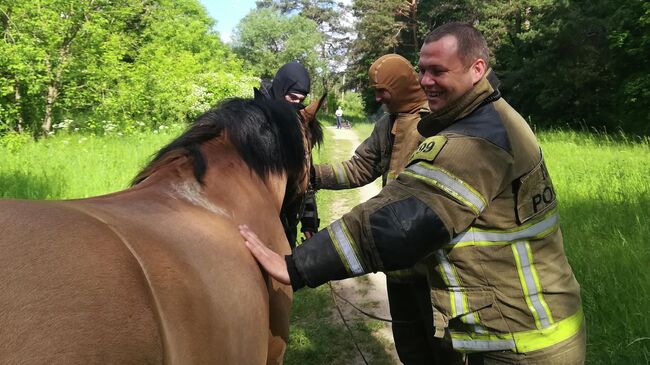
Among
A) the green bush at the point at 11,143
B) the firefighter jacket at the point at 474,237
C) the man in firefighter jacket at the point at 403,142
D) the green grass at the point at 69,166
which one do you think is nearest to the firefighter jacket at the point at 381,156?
the man in firefighter jacket at the point at 403,142

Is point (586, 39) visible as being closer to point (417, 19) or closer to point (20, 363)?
point (417, 19)

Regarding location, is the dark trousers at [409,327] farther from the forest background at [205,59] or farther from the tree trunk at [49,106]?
the tree trunk at [49,106]

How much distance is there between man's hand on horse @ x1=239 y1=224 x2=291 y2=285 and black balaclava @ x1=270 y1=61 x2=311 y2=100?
7.00 ft

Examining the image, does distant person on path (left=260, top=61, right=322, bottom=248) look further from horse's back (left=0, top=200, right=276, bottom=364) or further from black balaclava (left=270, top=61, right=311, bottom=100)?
horse's back (left=0, top=200, right=276, bottom=364)

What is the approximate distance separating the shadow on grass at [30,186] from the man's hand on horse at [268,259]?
472 centimetres

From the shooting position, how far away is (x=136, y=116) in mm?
12023

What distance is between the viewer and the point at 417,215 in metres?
1.43

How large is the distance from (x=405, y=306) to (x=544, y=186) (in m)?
1.40

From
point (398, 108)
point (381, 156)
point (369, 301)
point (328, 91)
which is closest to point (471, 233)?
point (398, 108)

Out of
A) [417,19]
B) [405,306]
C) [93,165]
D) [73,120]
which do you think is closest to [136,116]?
[73,120]

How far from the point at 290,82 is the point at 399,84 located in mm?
1290

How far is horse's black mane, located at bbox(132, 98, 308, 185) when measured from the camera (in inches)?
84.0

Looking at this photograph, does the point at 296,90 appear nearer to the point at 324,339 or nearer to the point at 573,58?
the point at 324,339

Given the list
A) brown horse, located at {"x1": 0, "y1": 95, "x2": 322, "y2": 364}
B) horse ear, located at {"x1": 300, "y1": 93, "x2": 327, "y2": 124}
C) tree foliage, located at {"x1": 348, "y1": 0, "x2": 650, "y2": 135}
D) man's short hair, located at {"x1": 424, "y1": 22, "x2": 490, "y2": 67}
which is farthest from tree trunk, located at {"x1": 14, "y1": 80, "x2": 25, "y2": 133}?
tree foliage, located at {"x1": 348, "y1": 0, "x2": 650, "y2": 135}
